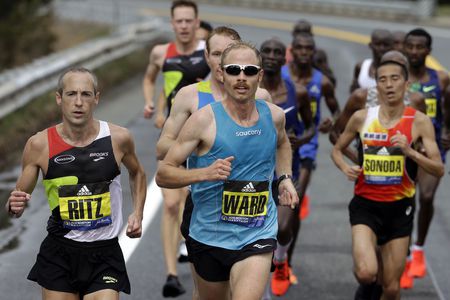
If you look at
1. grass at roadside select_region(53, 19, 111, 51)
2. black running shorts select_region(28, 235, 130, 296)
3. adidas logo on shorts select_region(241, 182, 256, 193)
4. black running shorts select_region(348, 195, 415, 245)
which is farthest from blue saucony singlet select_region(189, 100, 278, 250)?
grass at roadside select_region(53, 19, 111, 51)

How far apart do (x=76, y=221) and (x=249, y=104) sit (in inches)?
51.8

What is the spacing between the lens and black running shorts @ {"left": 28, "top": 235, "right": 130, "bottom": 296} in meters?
7.22

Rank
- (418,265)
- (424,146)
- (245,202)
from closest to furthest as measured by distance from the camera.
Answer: (245,202) → (424,146) → (418,265)

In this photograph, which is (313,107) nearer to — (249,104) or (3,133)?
(249,104)

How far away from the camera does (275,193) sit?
28.8ft

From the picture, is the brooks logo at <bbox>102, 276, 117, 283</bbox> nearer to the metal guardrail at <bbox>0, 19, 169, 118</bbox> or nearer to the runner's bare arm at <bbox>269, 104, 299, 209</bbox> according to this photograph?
the runner's bare arm at <bbox>269, 104, 299, 209</bbox>

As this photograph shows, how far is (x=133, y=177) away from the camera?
25.4 feet

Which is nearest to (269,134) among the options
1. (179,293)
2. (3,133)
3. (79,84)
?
(79,84)

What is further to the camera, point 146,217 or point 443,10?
point 443,10

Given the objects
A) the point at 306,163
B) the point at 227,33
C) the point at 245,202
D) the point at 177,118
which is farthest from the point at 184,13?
the point at 245,202

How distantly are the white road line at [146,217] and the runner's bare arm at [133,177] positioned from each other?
287 cm

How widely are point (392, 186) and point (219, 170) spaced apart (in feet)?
8.06

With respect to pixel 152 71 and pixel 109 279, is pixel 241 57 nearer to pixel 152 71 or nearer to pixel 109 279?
pixel 109 279

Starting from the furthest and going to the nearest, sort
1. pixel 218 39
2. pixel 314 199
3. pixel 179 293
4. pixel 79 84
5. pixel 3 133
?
pixel 3 133
pixel 314 199
pixel 179 293
pixel 218 39
pixel 79 84
